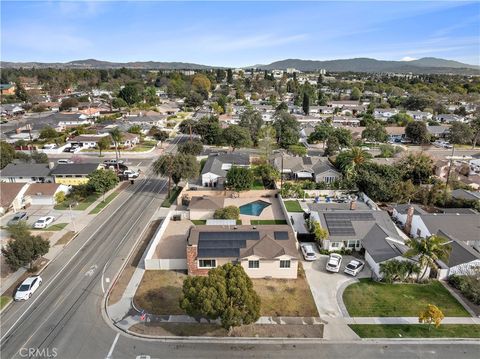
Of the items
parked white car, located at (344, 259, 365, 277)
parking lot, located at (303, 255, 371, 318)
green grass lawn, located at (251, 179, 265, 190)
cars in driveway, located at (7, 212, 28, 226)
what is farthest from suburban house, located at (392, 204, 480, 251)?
cars in driveway, located at (7, 212, 28, 226)

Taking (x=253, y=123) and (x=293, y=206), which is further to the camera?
(x=253, y=123)

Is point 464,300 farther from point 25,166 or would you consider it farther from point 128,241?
point 25,166

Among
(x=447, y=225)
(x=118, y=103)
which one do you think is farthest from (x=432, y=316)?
(x=118, y=103)

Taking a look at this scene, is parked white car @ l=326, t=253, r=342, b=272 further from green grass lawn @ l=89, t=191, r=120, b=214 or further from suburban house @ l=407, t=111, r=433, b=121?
suburban house @ l=407, t=111, r=433, b=121

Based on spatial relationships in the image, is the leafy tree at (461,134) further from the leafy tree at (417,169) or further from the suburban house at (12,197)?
the suburban house at (12,197)

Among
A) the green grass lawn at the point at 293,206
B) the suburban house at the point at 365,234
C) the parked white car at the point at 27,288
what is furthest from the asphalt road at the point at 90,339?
the green grass lawn at the point at 293,206

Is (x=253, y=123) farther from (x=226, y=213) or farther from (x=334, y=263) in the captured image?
(x=334, y=263)
